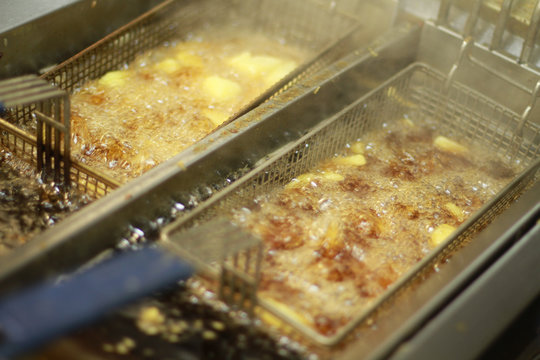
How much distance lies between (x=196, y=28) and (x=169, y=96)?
54 centimetres

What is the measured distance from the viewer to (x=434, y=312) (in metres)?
1.40

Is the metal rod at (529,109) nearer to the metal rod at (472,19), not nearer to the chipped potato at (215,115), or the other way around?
the metal rod at (472,19)

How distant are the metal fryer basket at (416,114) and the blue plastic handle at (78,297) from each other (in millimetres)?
105

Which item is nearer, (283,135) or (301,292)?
(301,292)

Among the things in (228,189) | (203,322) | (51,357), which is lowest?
(203,322)

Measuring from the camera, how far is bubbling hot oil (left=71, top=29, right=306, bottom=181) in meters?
1.99

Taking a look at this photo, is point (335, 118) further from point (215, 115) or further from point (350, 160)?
point (215, 115)

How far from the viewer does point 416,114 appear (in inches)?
92.0

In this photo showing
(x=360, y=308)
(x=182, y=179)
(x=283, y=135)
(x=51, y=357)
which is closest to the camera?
(x=51, y=357)

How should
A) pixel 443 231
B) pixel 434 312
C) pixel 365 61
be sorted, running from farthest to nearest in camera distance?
pixel 365 61
pixel 443 231
pixel 434 312

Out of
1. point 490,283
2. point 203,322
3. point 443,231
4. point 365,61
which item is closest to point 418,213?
point 443,231

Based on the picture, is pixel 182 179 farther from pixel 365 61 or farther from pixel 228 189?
pixel 365 61

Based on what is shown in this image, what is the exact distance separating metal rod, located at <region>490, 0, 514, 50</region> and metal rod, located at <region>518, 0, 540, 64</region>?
89 mm

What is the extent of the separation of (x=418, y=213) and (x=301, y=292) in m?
0.55
